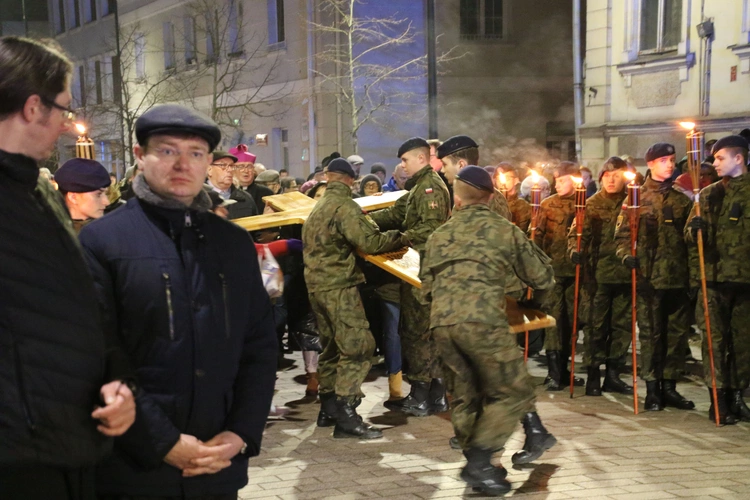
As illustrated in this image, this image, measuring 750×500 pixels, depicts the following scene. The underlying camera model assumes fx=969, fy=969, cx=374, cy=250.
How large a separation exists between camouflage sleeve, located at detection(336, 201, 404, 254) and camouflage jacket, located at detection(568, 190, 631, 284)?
89.2 inches

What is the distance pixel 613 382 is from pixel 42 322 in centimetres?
790

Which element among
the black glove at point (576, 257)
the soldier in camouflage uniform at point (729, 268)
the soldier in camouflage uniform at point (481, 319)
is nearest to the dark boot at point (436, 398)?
the black glove at point (576, 257)

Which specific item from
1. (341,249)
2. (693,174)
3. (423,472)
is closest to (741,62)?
(693,174)

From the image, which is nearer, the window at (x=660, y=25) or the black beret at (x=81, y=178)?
the black beret at (x=81, y=178)

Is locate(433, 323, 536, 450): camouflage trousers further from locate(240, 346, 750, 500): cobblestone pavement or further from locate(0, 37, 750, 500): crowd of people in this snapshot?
locate(240, 346, 750, 500): cobblestone pavement

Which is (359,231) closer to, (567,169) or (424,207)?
(424,207)

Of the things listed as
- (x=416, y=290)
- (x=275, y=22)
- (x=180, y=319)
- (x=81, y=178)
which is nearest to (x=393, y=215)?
(x=416, y=290)

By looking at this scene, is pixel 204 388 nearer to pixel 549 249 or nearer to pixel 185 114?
pixel 185 114

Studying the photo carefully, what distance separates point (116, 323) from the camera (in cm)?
309

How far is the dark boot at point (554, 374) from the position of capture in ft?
32.2

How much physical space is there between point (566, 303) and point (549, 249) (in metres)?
0.60

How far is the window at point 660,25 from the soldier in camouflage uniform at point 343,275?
45.9ft

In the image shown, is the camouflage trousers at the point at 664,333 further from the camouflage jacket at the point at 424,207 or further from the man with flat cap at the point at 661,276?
the camouflage jacket at the point at 424,207

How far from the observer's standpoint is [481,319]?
6359 mm
